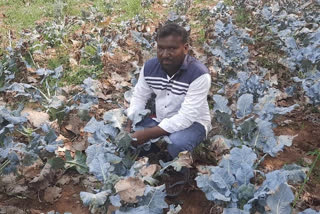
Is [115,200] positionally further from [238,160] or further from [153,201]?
[238,160]

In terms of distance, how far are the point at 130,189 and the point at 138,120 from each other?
2.25 ft

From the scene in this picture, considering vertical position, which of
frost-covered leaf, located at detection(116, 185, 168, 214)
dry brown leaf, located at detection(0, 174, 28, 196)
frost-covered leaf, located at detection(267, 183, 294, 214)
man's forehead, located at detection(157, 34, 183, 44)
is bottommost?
dry brown leaf, located at detection(0, 174, 28, 196)

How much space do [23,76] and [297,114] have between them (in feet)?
10.2

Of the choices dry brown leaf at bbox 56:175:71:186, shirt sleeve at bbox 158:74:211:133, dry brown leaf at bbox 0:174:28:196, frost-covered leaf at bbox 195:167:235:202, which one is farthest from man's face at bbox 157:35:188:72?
dry brown leaf at bbox 0:174:28:196

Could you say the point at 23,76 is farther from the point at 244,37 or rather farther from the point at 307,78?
the point at 307,78

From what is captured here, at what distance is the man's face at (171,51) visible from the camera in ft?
8.24

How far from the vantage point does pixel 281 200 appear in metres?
1.85

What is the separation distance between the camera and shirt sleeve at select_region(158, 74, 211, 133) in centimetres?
260

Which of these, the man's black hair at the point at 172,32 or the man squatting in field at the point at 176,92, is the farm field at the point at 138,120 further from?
the man's black hair at the point at 172,32

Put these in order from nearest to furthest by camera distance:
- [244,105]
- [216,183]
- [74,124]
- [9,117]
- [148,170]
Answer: [216,183]
[148,170]
[9,117]
[244,105]
[74,124]

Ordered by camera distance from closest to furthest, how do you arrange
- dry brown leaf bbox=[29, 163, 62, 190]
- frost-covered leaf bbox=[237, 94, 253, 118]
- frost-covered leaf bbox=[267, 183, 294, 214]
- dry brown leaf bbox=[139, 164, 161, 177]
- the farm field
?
frost-covered leaf bbox=[267, 183, 294, 214]
the farm field
dry brown leaf bbox=[139, 164, 161, 177]
dry brown leaf bbox=[29, 163, 62, 190]
frost-covered leaf bbox=[237, 94, 253, 118]

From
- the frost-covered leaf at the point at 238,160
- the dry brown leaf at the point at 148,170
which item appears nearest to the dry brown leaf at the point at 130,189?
the dry brown leaf at the point at 148,170

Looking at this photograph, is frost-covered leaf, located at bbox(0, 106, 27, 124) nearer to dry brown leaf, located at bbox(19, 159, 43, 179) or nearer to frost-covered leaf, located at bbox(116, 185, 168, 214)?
dry brown leaf, located at bbox(19, 159, 43, 179)

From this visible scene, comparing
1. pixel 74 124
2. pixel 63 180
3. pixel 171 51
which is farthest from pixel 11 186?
pixel 171 51
